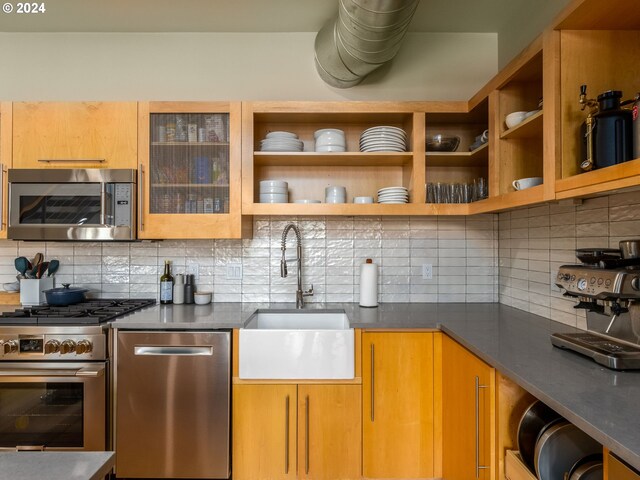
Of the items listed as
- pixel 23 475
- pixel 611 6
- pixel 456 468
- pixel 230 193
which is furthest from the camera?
pixel 230 193

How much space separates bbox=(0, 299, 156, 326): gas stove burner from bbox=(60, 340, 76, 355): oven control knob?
0.29ft

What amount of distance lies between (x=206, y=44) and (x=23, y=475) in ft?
8.25

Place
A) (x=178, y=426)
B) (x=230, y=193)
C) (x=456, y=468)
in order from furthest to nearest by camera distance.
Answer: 1. (x=230, y=193)
2. (x=178, y=426)
3. (x=456, y=468)

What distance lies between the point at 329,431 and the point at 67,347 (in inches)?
51.6

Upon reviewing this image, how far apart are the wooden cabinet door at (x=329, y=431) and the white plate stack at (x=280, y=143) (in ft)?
4.26

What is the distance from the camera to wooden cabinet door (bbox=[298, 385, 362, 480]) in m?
1.76

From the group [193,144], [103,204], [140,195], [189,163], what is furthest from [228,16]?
[103,204]

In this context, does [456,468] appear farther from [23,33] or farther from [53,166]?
[23,33]

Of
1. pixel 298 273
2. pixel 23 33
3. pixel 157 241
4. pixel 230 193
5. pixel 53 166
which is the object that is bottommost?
pixel 298 273

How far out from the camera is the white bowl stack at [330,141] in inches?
84.6

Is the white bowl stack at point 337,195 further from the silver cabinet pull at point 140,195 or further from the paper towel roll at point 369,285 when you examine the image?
the silver cabinet pull at point 140,195

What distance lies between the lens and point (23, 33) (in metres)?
2.46

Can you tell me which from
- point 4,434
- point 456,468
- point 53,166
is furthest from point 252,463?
point 53,166

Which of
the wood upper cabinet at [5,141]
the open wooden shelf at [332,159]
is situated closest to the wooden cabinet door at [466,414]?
the open wooden shelf at [332,159]
